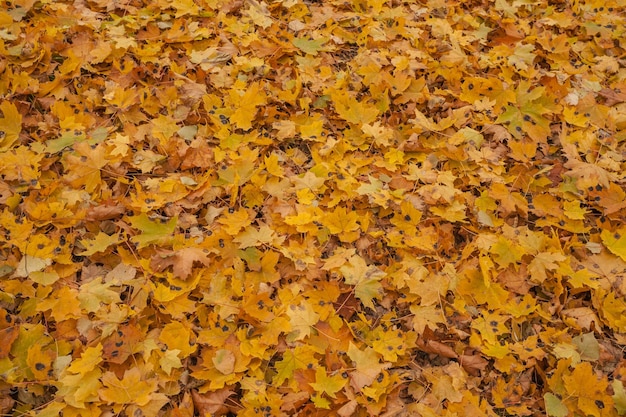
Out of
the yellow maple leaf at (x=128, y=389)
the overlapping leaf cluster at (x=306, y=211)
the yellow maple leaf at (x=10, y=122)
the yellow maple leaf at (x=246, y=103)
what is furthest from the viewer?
the yellow maple leaf at (x=246, y=103)

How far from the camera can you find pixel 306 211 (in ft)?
7.40

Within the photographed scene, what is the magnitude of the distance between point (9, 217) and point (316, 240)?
1348 millimetres

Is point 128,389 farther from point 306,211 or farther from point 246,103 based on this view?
point 246,103

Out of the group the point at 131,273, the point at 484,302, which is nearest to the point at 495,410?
the point at 484,302

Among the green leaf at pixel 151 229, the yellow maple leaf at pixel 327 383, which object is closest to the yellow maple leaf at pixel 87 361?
the green leaf at pixel 151 229

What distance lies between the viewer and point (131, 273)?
201 cm

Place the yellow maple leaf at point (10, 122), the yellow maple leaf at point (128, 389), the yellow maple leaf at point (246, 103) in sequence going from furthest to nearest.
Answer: the yellow maple leaf at point (246, 103) → the yellow maple leaf at point (10, 122) → the yellow maple leaf at point (128, 389)

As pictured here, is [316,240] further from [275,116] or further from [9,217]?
[9,217]

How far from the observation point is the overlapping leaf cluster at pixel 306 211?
70.5 inches

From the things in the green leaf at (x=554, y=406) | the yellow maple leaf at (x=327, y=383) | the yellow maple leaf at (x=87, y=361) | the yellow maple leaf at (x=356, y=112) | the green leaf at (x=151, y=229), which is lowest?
the green leaf at (x=554, y=406)

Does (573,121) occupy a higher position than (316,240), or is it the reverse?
(573,121)

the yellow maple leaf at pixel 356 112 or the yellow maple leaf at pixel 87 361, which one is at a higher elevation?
the yellow maple leaf at pixel 356 112

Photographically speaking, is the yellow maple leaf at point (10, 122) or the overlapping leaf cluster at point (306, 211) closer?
the overlapping leaf cluster at point (306, 211)

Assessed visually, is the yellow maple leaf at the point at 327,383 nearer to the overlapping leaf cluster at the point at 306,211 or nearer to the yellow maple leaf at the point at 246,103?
the overlapping leaf cluster at the point at 306,211
